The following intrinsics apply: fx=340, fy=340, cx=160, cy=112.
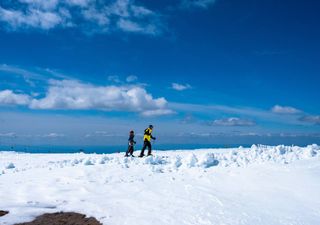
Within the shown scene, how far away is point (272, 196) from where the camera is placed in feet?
36.7

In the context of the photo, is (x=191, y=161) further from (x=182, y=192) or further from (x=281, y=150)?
(x=281, y=150)

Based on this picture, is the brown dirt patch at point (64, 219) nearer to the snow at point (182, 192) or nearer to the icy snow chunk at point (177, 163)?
the snow at point (182, 192)

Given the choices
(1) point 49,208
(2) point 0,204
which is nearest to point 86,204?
(1) point 49,208

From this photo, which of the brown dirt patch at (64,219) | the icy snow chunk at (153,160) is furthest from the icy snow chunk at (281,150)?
the brown dirt patch at (64,219)

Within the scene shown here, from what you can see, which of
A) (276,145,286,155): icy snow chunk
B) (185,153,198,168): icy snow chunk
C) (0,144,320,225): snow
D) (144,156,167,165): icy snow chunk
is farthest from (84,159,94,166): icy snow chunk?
(276,145,286,155): icy snow chunk

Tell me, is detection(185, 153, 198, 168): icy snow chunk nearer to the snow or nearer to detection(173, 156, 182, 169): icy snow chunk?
the snow

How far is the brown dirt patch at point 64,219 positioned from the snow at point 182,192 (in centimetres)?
25

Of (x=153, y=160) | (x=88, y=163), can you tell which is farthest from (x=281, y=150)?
(x=88, y=163)

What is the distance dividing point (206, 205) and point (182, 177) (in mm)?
3917

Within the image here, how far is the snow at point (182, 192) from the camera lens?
30.3ft

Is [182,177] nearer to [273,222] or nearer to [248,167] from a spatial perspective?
[248,167]

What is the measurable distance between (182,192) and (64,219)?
4.14 metres

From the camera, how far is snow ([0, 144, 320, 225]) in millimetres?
9222

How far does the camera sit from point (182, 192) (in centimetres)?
1151
